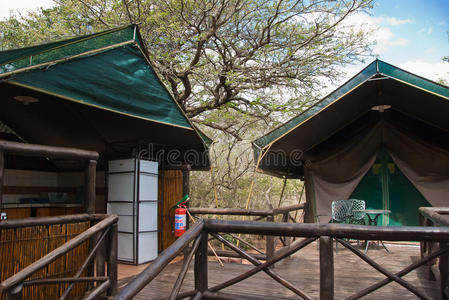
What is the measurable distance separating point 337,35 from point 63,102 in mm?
7017

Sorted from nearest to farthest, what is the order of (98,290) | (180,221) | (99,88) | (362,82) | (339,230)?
1. (339,230)
2. (98,290)
3. (99,88)
4. (362,82)
5. (180,221)

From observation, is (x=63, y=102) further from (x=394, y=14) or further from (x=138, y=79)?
(x=394, y=14)

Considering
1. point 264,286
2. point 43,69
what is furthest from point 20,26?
point 264,286

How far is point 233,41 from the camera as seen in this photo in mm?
8953

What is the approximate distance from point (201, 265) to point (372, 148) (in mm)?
4855

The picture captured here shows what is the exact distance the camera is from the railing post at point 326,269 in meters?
2.35

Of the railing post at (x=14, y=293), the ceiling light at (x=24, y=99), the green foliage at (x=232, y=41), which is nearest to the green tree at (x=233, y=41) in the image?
the green foliage at (x=232, y=41)

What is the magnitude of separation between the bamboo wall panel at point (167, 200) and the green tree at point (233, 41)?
9.32 feet

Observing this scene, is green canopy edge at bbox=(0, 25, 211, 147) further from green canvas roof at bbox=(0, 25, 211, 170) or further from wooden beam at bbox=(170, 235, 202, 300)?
wooden beam at bbox=(170, 235, 202, 300)

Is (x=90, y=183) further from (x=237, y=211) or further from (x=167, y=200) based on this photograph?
(x=167, y=200)

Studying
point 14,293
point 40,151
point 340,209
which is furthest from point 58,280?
point 340,209

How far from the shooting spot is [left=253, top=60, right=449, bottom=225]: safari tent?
5.40 metres

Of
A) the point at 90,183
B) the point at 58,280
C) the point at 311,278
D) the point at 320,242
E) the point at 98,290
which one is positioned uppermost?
the point at 90,183

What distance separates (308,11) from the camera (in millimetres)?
8156
